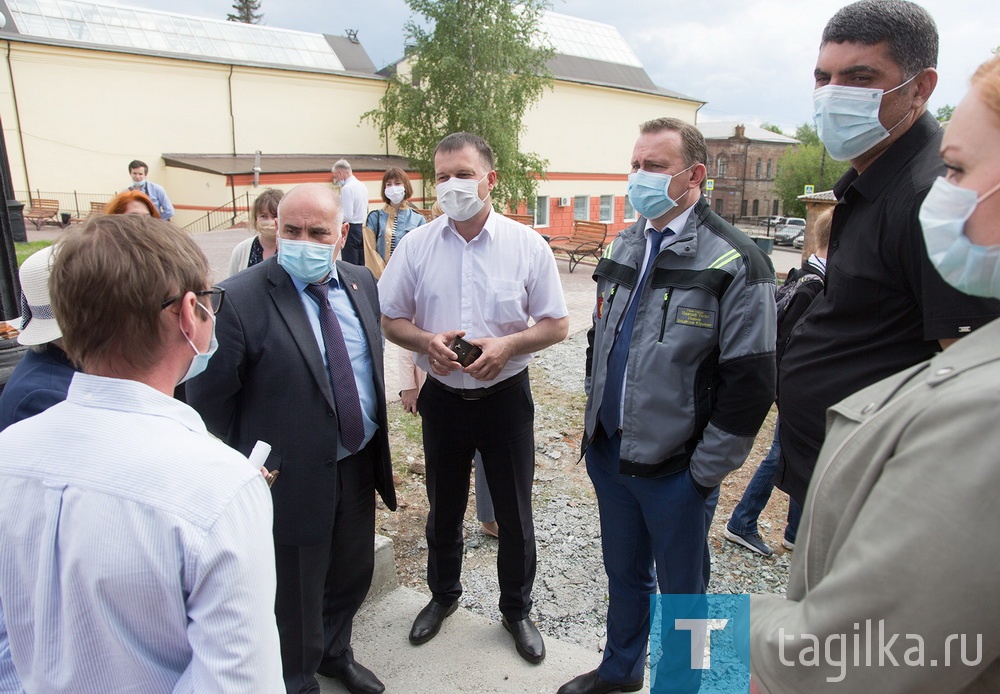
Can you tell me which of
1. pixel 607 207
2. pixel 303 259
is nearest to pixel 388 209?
pixel 303 259

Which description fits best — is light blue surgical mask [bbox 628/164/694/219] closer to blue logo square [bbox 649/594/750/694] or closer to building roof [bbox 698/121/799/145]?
blue logo square [bbox 649/594/750/694]

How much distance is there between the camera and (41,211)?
22719mm

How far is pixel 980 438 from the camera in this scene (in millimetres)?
888

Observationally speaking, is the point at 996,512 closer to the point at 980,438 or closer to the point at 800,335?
the point at 980,438

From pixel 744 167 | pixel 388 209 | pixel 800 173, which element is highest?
pixel 744 167

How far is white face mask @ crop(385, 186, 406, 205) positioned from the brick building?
2329 inches

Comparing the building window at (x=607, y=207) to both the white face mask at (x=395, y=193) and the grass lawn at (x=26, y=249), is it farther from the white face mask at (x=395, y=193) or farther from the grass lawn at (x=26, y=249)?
the white face mask at (x=395, y=193)

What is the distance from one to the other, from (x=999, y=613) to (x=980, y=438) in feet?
0.85

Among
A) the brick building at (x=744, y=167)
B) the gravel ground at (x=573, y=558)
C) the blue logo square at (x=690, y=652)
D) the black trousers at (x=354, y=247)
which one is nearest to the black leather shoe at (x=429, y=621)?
the gravel ground at (x=573, y=558)

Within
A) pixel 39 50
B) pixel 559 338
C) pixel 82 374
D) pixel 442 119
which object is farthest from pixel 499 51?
pixel 82 374

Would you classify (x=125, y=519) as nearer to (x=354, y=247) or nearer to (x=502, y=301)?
(x=502, y=301)

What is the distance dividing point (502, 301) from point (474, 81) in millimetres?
23428

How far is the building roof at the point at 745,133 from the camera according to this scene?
6400 centimetres

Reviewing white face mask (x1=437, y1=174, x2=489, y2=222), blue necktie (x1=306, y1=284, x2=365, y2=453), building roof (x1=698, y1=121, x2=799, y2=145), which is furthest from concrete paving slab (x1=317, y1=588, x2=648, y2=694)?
building roof (x1=698, y1=121, x2=799, y2=145)
